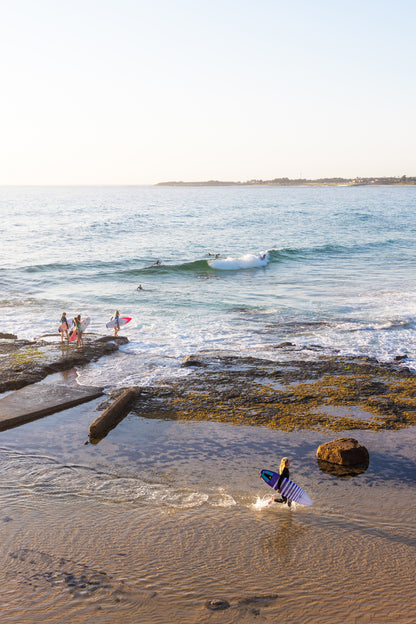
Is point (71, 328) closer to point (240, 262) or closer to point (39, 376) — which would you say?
point (39, 376)

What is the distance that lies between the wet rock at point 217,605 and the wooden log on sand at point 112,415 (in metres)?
5.74

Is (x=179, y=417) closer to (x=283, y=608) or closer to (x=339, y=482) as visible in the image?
(x=339, y=482)

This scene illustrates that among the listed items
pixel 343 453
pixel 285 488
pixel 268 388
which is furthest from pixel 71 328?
pixel 285 488

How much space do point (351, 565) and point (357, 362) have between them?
32.7 feet

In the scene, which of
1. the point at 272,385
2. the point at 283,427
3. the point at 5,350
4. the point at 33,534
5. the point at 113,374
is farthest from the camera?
the point at 5,350

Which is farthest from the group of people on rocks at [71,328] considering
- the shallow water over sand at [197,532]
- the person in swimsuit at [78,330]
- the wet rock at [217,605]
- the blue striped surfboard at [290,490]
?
the wet rock at [217,605]

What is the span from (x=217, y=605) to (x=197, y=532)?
1652 millimetres

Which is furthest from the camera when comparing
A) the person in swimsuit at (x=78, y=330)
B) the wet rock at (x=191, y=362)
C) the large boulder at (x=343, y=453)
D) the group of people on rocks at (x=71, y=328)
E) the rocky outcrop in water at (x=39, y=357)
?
the group of people on rocks at (x=71, y=328)

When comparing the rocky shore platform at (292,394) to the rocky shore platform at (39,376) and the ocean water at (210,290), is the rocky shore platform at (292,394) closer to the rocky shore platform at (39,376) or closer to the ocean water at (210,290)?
the ocean water at (210,290)

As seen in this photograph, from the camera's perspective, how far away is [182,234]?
66.8 meters

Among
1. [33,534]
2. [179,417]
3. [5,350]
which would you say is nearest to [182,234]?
[5,350]

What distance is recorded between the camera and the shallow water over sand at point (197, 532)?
7.09 metres

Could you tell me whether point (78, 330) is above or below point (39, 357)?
above

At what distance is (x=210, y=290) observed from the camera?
32750 mm
